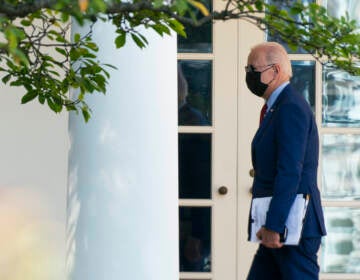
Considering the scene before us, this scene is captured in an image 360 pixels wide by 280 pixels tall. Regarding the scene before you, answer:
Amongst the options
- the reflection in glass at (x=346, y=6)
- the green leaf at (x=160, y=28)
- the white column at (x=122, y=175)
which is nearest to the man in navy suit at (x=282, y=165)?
the white column at (x=122, y=175)

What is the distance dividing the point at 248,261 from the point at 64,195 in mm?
1217

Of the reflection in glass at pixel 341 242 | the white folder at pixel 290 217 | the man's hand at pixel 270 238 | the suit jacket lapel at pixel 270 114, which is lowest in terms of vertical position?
the reflection in glass at pixel 341 242

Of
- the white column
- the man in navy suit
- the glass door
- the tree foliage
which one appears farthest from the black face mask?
the glass door

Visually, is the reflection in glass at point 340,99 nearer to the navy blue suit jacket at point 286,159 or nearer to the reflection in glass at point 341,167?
the reflection in glass at point 341,167

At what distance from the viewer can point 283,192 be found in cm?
545

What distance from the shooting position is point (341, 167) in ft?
25.9

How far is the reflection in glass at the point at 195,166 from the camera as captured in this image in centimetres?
779

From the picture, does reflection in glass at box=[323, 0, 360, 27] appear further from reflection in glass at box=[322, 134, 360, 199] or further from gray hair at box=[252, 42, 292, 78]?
gray hair at box=[252, 42, 292, 78]

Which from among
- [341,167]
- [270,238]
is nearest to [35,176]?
[341,167]

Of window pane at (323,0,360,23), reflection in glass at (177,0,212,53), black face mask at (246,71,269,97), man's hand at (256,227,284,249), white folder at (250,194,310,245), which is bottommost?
man's hand at (256,227,284,249)

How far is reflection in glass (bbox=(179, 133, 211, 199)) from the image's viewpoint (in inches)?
307

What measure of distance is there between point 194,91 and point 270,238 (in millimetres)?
2452

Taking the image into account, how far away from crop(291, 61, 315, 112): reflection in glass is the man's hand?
2437mm

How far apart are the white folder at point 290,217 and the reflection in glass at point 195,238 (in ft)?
6.91
